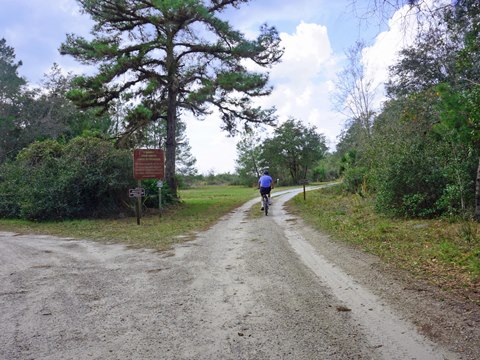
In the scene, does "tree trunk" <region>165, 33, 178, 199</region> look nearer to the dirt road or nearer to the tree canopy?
the tree canopy

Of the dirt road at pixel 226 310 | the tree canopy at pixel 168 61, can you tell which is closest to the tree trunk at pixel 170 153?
the tree canopy at pixel 168 61

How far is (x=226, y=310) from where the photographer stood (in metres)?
4.60

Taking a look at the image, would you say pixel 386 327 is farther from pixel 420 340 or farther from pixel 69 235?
pixel 69 235

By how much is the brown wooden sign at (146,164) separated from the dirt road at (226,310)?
23.8 feet

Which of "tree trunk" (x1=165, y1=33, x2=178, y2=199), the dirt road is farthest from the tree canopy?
the dirt road

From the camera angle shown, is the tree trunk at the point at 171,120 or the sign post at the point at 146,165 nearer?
the sign post at the point at 146,165

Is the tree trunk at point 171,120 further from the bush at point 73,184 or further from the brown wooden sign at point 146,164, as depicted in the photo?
the brown wooden sign at point 146,164

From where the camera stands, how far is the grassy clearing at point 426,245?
5527mm

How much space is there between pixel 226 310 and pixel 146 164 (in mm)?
11372

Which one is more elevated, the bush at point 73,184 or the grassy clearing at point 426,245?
the bush at point 73,184

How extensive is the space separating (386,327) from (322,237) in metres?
5.65

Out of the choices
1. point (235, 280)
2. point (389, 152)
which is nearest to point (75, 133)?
point (389, 152)

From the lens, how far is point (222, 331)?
3967 millimetres

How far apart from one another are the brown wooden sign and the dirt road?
724 cm
